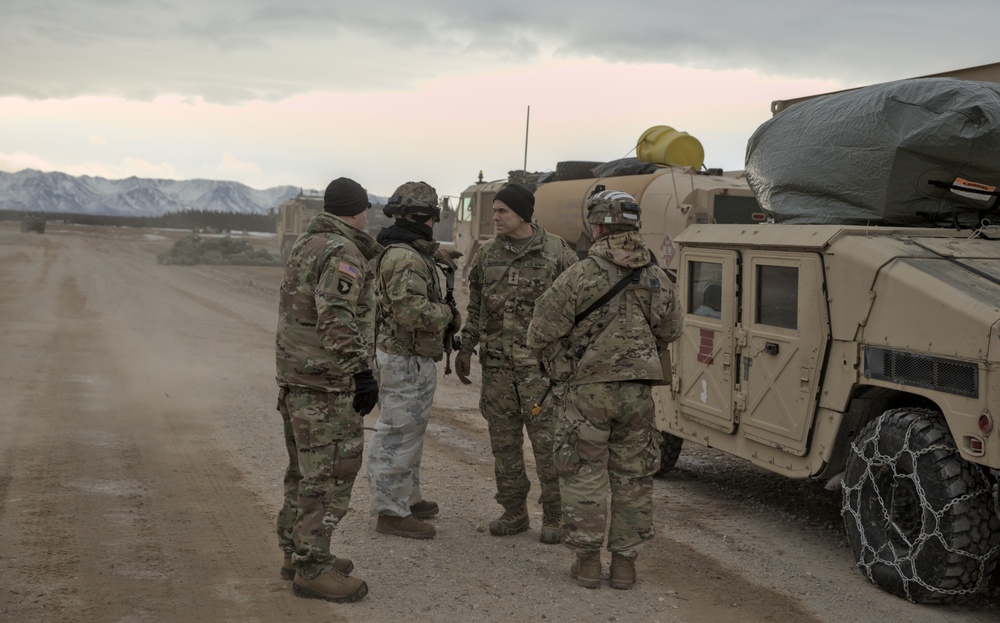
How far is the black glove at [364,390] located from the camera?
4586 millimetres

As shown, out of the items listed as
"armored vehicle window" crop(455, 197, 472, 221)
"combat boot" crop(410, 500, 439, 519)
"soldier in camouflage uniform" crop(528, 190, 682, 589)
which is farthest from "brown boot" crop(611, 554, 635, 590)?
"armored vehicle window" crop(455, 197, 472, 221)

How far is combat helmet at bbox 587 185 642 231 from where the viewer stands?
16.6 feet

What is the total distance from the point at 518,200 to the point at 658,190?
22.3 feet

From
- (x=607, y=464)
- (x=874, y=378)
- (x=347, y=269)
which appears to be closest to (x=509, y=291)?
(x=607, y=464)

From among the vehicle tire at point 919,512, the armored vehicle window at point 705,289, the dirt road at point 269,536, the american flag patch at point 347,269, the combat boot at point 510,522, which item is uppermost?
the american flag patch at point 347,269

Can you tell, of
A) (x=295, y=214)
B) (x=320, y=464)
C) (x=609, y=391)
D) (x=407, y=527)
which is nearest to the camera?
(x=320, y=464)

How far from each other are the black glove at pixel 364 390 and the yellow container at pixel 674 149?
9.10 meters

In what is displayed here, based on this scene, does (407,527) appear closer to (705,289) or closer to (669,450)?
(669,450)

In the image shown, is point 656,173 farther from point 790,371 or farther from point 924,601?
point 924,601

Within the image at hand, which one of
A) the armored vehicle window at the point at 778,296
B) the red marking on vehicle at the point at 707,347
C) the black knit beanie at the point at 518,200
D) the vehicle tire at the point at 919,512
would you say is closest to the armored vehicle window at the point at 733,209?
the red marking on vehicle at the point at 707,347

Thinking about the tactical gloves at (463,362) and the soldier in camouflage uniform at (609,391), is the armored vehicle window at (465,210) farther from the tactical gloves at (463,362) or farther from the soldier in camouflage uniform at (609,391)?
the soldier in camouflage uniform at (609,391)

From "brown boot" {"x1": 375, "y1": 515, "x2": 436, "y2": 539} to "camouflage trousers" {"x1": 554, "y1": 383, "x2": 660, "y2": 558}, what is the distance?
40.6 inches

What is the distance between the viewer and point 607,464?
5.12 m

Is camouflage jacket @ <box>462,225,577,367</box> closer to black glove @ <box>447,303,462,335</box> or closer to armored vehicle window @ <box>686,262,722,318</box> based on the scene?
black glove @ <box>447,303,462,335</box>
